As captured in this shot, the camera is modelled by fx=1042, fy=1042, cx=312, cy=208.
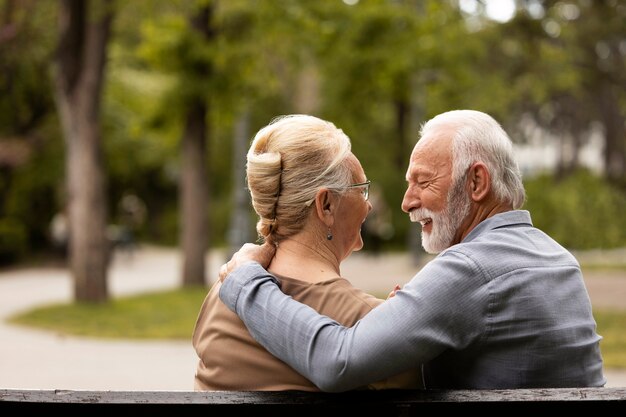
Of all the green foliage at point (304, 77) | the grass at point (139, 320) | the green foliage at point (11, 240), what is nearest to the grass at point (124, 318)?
the grass at point (139, 320)

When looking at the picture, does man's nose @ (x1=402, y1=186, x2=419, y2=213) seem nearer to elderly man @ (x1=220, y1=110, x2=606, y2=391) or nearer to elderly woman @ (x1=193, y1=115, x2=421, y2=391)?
elderly man @ (x1=220, y1=110, x2=606, y2=391)

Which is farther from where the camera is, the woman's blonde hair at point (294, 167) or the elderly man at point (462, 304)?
the woman's blonde hair at point (294, 167)

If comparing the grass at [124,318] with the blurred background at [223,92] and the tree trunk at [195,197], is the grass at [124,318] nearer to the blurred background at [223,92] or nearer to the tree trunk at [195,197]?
the blurred background at [223,92]

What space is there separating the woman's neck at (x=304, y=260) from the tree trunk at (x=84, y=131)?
12731 millimetres

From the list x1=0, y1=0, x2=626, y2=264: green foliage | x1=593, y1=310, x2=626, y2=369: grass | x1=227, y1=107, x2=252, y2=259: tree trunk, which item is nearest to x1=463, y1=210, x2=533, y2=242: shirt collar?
x1=593, y1=310, x2=626, y2=369: grass

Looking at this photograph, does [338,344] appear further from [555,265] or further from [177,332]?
[177,332]

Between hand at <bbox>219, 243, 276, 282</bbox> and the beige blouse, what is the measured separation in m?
0.08

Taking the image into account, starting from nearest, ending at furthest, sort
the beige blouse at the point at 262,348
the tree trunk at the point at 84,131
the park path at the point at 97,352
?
the beige blouse at the point at 262,348
the park path at the point at 97,352
the tree trunk at the point at 84,131

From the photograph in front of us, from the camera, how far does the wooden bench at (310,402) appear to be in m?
2.14

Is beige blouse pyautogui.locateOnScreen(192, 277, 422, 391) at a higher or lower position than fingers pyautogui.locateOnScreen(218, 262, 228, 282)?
lower

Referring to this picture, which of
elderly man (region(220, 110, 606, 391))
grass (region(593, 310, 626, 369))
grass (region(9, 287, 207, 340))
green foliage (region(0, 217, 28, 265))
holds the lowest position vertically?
green foliage (region(0, 217, 28, 265))

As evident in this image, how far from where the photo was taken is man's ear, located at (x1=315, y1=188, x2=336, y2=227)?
2500 mm

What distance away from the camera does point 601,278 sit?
19.3 meters

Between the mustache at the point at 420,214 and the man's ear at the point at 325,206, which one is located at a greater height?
the man's ear at the point at 325,206
